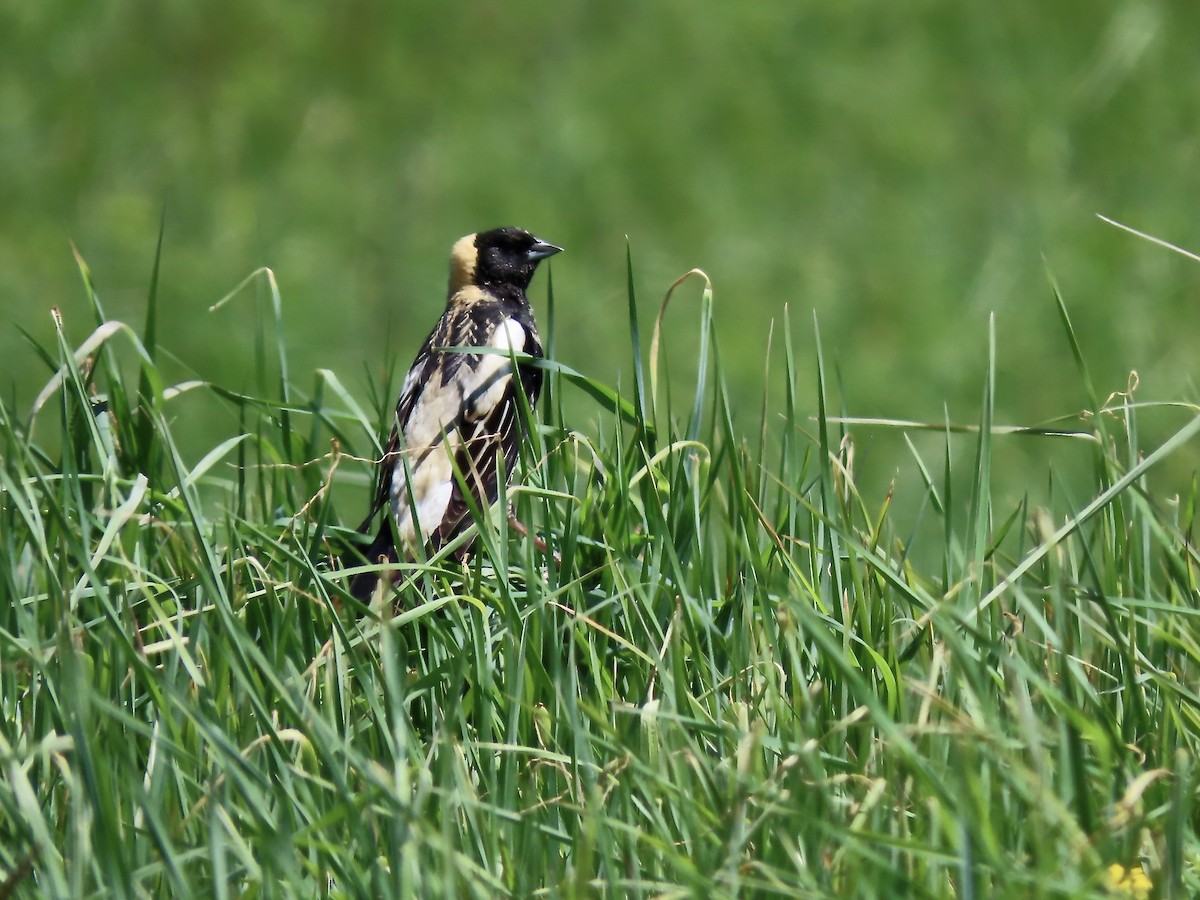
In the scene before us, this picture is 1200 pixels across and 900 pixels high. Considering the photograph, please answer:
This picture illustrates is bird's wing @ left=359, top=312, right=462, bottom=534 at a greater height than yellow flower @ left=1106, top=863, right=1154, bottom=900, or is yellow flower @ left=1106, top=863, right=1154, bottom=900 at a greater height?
bird's wing @ left=359, top=312, right=462, bottom=534

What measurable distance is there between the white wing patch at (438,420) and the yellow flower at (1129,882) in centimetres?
188

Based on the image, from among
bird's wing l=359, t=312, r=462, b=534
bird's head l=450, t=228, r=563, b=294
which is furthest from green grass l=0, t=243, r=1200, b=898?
bird's head l=450, t=228, r=563, b=294

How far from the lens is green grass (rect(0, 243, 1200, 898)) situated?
5.33 feet

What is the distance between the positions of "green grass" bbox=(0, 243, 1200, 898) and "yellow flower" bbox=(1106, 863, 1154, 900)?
2cm

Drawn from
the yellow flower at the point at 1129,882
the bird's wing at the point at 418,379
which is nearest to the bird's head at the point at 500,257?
the bird's wing at the point at 418,379

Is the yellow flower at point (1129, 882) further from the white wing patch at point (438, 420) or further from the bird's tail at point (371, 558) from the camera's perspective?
the white wing patch at point (438, 420)

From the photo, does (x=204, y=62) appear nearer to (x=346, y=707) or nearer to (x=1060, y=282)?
(x=1060, y=282)

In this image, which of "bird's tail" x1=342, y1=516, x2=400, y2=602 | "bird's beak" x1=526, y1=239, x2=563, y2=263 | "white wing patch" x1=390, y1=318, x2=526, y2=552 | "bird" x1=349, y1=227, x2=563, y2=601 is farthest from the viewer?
"bird's beak" x1=526, y1=239, x2=563, y2=263

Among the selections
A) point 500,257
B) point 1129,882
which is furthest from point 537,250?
point 1129,882

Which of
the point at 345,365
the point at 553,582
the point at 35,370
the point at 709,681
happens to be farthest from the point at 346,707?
the point at 35,370

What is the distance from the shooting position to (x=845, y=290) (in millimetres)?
8305

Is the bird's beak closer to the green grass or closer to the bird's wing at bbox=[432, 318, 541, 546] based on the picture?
the bird's wing at bbox=[432, 318, 541, 546]

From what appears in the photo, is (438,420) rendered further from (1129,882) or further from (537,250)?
(1129,882)

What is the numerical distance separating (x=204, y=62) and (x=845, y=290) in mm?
4305
